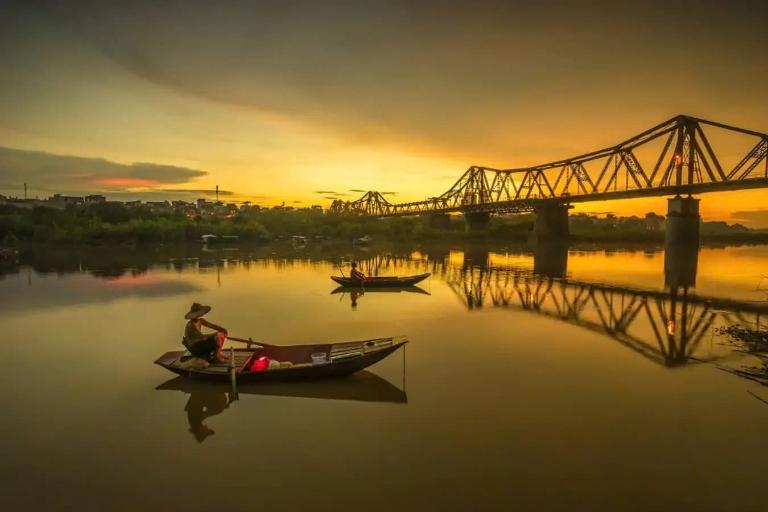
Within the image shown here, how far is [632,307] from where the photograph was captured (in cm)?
2211

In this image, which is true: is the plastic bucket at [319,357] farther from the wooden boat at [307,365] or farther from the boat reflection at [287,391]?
the boat reflection at [287,391]

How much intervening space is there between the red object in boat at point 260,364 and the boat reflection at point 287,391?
38cm

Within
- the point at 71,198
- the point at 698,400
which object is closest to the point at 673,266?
the point at 698,400

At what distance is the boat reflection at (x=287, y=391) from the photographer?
9.90 m

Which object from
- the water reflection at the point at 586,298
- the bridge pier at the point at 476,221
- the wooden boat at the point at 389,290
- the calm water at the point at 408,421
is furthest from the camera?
the bridge pier at the point at 476,221

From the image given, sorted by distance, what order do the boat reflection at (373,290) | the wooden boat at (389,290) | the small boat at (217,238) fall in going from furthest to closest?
the small boat at (217,238) → the wooden boat at (389,290) → the boat reflection at (373,290)

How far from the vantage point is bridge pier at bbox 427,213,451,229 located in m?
112

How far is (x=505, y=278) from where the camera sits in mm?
33938

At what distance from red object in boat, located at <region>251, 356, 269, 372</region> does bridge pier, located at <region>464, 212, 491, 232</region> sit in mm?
92210

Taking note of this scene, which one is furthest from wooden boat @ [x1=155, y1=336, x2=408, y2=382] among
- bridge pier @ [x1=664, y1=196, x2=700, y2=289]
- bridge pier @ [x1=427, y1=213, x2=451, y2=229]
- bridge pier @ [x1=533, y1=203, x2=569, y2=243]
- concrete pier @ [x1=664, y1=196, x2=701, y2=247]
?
bridge pier @ [x1=427, y1=213, x2=451, y2=229]

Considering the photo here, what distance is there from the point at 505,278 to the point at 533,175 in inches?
2568

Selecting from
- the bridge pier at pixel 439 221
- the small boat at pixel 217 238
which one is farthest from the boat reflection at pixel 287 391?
the bridge pier at pixel 439 221

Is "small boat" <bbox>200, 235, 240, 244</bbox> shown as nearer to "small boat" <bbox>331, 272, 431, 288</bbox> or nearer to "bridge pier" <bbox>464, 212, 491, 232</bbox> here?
"bridge pier" <bbox>464, 212, 491, 232</bbox>

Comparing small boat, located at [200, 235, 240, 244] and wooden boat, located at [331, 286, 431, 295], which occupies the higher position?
small boat, located at [200, 235, 240, 244]
